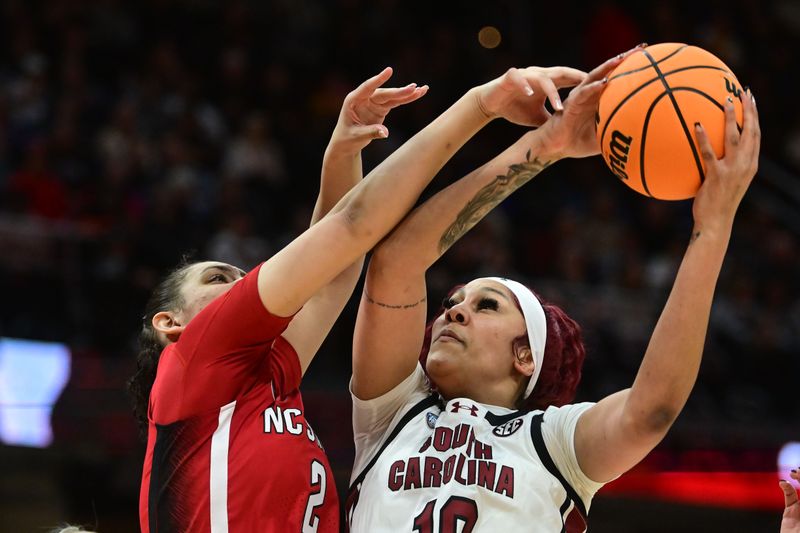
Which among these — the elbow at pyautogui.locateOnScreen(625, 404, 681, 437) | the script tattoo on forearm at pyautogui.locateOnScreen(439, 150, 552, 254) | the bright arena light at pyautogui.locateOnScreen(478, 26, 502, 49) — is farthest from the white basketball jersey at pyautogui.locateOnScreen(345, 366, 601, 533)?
the bright arena light at pyautogui.locateOnScreen(478, 26, 502, 49)

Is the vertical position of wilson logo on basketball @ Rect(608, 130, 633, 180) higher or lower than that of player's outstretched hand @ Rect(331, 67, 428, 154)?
lower

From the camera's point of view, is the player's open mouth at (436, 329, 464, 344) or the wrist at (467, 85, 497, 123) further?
the player's open mouth at (436, 329, 464, 344)

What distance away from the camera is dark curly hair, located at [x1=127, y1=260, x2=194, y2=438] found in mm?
3408

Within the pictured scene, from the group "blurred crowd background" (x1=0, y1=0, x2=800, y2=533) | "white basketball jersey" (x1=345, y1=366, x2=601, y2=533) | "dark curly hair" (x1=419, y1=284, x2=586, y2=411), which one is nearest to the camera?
"white basketball jersey" (x1=345, y1=366, x2=601, y2=533)

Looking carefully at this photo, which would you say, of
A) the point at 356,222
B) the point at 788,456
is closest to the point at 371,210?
the point at 356,222

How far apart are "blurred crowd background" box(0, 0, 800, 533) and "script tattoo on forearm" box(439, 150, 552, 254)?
3923 mm

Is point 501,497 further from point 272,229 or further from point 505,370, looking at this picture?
point 272,229

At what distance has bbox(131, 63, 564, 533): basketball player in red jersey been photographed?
3.02 m

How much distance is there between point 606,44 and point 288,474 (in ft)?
29.6

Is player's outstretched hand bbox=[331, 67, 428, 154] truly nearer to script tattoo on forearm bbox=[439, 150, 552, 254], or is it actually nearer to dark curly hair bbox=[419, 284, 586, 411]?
script tattoo on forearm bbox=[439, 150, 552, 254]

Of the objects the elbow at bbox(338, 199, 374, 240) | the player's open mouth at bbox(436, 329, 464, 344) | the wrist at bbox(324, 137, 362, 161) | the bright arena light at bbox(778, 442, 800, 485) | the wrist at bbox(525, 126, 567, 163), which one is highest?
the wrist at bbox(324, 137, 362, 161)

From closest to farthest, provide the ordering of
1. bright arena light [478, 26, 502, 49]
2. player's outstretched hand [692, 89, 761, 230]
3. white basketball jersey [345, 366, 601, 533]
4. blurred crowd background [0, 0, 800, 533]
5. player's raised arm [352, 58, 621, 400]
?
player's outstretched hand [692, 89, 761, 230]
white basketball jersey [345, 366, 601, 533]
player's raised arm [352, 58, 621, 400]
blurred crowd background [0, 0, 800, 533]
bright arena light [478, 26, 502, 49]

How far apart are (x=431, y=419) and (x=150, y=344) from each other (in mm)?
896

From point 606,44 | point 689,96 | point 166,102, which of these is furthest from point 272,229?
point 689,96
